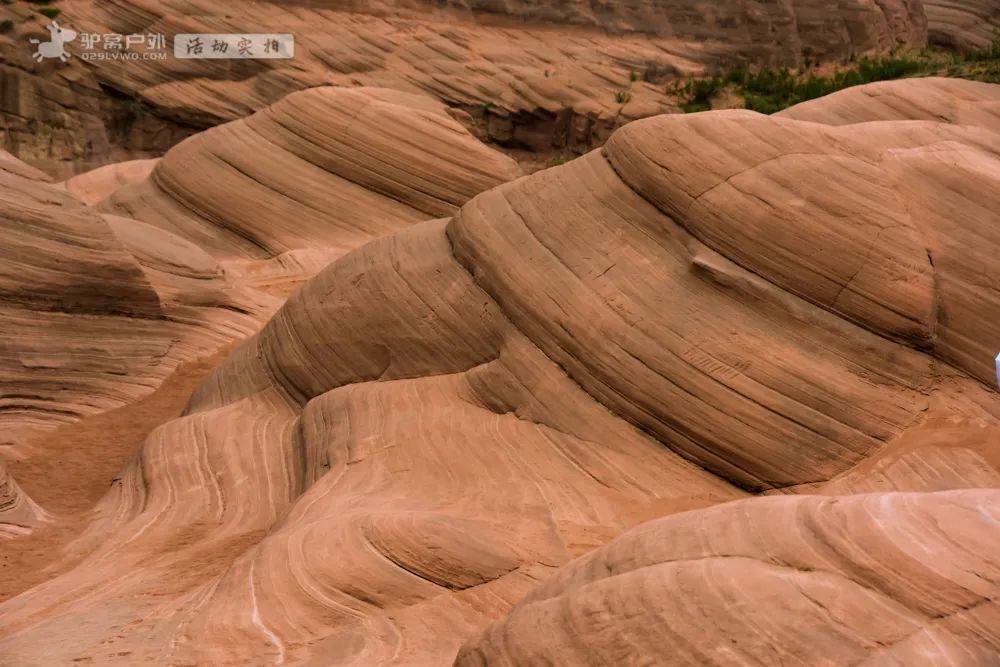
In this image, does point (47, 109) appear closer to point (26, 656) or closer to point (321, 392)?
point (321, 392)

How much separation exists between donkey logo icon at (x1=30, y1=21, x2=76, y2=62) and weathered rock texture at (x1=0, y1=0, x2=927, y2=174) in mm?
196

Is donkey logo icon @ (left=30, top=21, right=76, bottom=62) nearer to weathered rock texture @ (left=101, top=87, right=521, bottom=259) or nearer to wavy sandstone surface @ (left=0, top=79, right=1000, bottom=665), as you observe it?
weathered rock texture @ (left=101, top=87, right=521, bottom=259)

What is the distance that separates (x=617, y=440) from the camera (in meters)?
7.31

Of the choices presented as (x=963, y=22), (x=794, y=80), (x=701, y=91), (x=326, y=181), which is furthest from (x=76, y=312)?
(x=963, y=22)

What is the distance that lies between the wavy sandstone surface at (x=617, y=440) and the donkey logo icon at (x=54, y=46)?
1507 centimetres

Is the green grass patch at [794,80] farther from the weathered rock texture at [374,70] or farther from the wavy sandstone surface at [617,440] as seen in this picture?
the wavy sandstone surface at [617,440]

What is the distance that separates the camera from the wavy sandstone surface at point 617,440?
4.04 metres

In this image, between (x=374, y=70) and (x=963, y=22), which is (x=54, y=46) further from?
(x=963, y=22)

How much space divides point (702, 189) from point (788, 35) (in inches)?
720

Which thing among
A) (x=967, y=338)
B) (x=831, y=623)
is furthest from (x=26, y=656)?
(x=967, y=338)

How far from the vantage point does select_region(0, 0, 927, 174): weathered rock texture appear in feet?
74.6

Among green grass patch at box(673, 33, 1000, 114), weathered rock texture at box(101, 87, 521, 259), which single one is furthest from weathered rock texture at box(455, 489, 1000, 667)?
green grass patch at box(673, 33, 1000, 114)

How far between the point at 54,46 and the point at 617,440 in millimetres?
19424

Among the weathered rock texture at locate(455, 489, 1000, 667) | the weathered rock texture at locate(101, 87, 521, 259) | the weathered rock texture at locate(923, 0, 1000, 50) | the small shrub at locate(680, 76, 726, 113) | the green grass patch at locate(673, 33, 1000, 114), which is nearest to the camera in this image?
the weathered rock texture at locate(455, 489, 1000, 667)
